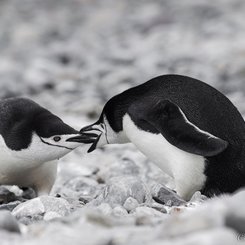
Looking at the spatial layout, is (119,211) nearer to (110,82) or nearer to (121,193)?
(121,193)

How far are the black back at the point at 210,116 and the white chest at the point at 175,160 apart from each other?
0.11 feet

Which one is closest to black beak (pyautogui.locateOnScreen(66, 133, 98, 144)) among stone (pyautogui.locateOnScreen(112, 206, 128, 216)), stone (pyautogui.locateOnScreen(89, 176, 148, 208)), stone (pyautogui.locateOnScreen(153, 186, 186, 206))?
stone (pyautogui.locateOnScreen(89, 176, 148, 208))

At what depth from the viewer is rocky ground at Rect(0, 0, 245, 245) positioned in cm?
219

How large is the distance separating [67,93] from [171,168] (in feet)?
14.8

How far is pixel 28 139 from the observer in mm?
3883

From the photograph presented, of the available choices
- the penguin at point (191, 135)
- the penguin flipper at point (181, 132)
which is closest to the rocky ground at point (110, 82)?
the penguin at point (191, 135)

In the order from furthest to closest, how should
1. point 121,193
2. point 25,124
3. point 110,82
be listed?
point 110,82
point 25,124
point 121,193

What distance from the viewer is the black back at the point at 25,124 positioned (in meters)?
3.81

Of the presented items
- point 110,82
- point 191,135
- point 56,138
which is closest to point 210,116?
point 191,135

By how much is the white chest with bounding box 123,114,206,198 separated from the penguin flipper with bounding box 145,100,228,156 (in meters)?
0.06

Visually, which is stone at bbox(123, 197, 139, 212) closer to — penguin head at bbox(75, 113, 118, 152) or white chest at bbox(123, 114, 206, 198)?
white chest at bbox(123, 114, 206, 198)

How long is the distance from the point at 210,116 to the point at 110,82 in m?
4.68

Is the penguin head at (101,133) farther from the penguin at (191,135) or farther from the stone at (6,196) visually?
the stone at (6,196)

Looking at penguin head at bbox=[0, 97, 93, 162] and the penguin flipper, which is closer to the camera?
the penguin flipper
